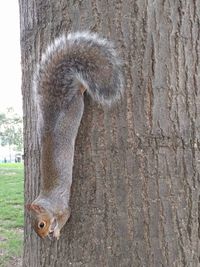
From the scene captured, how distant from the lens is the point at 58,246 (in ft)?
3.06

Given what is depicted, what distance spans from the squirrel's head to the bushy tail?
0.79 ft

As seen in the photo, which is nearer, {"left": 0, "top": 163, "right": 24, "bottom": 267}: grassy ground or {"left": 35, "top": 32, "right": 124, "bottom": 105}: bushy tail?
{"left": 35, "top": 32, "right": 124, "bottom": 105}: bushy tail

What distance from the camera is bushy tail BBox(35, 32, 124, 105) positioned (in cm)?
87

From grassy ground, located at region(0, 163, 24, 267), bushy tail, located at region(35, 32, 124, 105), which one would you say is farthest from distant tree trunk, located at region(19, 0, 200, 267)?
grassy ground, located at region(0, 163, 24, 267)

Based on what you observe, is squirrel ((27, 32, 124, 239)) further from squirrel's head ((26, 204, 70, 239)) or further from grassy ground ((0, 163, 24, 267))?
grassy ground ((0, 163, 24, 267))

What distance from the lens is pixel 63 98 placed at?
3.13ft

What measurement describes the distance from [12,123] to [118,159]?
84.4ft

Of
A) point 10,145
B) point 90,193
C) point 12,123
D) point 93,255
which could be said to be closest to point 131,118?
point 90,193

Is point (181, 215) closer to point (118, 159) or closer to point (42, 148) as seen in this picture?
point (118, 159)

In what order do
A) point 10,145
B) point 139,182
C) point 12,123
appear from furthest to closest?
point 10,145
point 12,123
point 139,182

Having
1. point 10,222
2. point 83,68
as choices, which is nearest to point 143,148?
point 83,68

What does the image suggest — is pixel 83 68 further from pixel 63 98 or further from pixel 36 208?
pixel 36 208

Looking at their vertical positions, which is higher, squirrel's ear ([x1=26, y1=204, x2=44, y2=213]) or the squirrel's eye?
squirrel's ear ([x1=26, y1=204, x2=44, y2=213])

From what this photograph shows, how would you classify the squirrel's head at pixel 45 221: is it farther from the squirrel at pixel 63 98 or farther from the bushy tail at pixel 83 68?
the bushy tail at pixel 83 68
